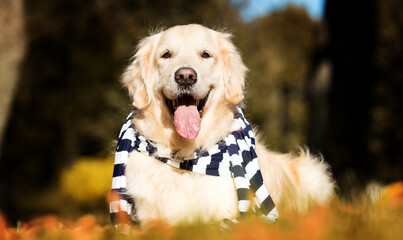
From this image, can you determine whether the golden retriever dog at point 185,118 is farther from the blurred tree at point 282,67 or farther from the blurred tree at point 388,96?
the blurred tree at point 282,67

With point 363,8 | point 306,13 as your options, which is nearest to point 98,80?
point 363,8

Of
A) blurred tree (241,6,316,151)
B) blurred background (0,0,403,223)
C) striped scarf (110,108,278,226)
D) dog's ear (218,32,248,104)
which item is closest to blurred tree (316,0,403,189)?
blurred background (0,0,403,223)

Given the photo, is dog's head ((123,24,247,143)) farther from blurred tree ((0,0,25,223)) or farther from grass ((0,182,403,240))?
blurred tree ((0,0,25,223))

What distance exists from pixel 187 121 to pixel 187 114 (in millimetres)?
69

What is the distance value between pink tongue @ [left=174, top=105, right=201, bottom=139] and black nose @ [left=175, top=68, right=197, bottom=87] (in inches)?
8.9

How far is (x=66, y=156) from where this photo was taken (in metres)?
19.9

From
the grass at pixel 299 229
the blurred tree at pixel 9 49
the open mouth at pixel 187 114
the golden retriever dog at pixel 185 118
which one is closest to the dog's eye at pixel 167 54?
the golden retriever dog at pixel 185 118

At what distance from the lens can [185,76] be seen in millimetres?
3230

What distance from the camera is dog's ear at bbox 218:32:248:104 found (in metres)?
3.62

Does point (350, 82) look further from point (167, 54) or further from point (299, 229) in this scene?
point (299, 229)

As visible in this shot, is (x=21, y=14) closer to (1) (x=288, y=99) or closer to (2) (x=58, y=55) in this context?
(2) (x=58, y=55)

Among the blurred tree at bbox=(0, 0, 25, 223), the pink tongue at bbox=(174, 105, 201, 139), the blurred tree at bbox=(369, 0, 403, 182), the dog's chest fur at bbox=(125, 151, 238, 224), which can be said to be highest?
the blurred tree at bbox=(369, 0, 403, 182)

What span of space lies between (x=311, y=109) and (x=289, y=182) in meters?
4.85

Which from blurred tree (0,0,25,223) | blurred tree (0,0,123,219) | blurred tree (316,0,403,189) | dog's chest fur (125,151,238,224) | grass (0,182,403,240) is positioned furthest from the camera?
blurred tree (0,0,123,219)
